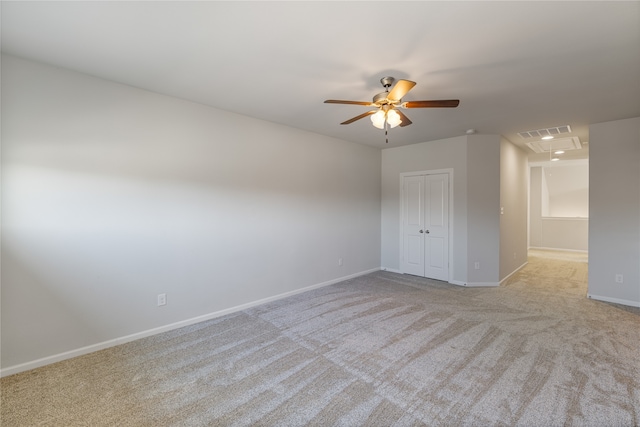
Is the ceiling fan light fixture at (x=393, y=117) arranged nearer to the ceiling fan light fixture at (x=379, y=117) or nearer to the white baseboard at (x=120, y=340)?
the ceiling fan light fixture at (x=379, y=117)

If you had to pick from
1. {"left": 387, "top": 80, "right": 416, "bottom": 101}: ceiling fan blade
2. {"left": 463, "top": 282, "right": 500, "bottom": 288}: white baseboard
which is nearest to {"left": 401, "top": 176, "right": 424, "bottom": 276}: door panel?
{"left": 463, "top": 282, "right": 500, "bottom": 288}: white baseboard

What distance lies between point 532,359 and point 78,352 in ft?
13.4

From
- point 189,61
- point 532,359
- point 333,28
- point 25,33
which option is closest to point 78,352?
point 25,33

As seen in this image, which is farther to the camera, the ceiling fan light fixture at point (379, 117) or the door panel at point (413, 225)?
the door panel at point (413, 225)

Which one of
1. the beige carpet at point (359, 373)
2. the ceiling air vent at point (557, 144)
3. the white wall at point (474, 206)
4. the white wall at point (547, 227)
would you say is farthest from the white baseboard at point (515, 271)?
the white wall at point (547, 227)

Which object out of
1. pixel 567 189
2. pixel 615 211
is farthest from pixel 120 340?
pixel 567 189

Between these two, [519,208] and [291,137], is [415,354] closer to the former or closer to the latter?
[291,137]

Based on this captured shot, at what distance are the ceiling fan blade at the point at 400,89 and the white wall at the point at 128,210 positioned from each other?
2.06m

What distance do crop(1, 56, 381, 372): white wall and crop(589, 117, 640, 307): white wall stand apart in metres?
4.22

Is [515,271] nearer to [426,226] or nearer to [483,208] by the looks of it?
[483,208]

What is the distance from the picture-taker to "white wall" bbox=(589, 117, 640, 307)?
369 centimetres

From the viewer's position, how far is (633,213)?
12.2ft

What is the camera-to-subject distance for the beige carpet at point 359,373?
181cm

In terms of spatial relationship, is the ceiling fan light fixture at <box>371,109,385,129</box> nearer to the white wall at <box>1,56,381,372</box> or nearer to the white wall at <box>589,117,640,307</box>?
the white wall at <box>1,56,381,372</box>
